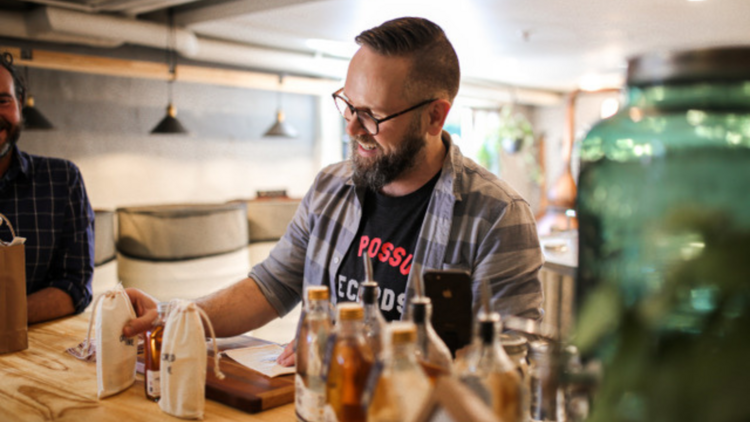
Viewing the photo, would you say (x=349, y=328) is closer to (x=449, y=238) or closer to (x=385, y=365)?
(x=385, y=365)

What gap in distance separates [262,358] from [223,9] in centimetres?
507

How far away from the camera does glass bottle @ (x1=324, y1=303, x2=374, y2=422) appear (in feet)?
2.78

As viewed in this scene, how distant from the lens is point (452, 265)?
5.56 feet

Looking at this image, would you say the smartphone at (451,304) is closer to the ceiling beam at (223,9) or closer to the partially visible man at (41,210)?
the partially visible man at (41,210)

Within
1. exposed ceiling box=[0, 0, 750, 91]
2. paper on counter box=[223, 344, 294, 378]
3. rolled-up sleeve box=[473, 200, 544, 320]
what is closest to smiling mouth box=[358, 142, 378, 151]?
rolled-up sleeve box=[473, 200, 544, 320]

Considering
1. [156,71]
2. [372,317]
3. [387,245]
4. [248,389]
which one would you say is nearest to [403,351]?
[372,317]

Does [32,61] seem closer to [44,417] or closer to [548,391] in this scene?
[44,417]

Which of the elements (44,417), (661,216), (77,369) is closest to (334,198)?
(77,369)

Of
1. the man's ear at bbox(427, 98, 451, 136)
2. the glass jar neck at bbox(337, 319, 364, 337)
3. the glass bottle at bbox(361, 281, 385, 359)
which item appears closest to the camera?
the glass jar neck at bbox(337, 319, 364, 337)

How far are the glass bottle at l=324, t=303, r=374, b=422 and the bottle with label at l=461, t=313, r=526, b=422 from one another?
0.54ft

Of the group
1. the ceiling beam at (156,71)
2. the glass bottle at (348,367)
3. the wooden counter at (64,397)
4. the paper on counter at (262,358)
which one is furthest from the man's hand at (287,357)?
the ceiling beam at (156,71)

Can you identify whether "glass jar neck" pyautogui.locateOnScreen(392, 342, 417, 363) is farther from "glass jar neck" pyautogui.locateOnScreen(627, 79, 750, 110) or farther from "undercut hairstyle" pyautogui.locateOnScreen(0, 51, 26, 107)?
"undercut hairstyle" pyautogui.locateOnScreen(0, 51, 26, 107)

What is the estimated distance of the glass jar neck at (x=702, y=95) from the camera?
24.0 inches

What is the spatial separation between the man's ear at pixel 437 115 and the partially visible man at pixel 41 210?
4.44ft
